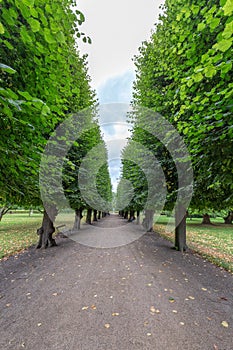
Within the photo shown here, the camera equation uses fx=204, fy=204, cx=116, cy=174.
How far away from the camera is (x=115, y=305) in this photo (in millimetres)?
4219

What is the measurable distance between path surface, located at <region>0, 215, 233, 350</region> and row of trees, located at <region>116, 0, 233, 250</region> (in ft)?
7.99

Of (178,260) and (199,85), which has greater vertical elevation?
(199,85)

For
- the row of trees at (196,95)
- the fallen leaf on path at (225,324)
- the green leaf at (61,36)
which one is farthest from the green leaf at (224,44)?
the fallen leaf on path at (225,324)

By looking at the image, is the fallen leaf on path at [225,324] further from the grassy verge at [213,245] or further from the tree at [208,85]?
the grassy verge at [213,245]

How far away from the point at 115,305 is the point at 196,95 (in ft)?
16.3

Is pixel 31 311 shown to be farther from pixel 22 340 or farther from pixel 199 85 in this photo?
pixel 199 85

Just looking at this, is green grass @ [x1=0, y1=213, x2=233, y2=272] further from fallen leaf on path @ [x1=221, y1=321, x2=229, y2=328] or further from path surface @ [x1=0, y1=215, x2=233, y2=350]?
fallen leaf on path @ [x1=221, y1=321, x2=229, y2=328]

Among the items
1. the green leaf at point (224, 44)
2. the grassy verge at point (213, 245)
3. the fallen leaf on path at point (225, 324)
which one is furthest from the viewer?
the grassy verge at point (213, 245)

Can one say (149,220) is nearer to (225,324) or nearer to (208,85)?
(225,324)

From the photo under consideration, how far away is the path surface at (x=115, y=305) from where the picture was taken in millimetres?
3133

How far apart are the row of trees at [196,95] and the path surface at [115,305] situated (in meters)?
2.44

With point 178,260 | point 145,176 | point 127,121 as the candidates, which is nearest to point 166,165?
point 145,176

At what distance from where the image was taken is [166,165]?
9.25m

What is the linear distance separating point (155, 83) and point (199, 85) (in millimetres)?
5485
